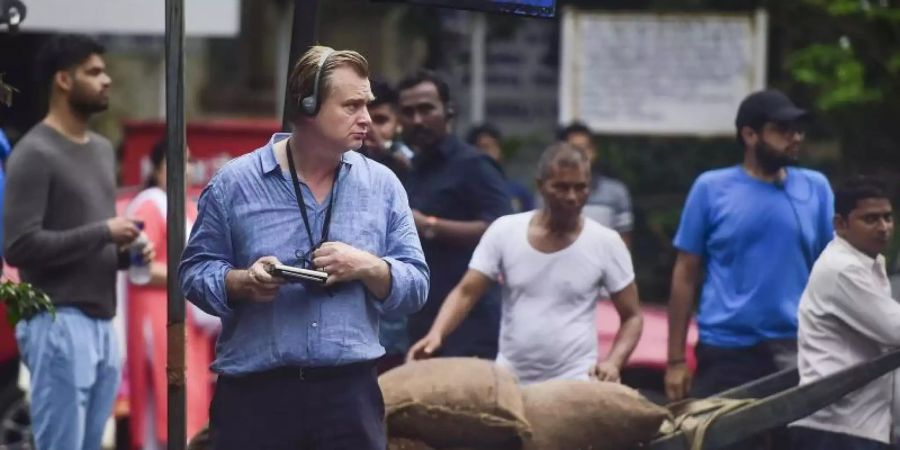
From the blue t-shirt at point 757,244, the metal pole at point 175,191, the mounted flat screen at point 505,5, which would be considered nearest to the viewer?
the mounted flat screen at point 505,5

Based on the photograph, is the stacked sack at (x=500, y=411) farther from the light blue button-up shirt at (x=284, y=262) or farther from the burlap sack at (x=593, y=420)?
the light blue button-up shirt at (x=284, y=262)

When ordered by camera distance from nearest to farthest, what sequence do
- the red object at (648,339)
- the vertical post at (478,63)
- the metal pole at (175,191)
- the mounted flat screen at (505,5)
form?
the mounted flat screen at (505,5), the metal pole at (175,191), the red object at (648,339), the vertical post at (478,63)

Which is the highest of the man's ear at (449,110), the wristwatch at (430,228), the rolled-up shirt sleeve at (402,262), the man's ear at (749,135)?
the man's ear at (449,110)

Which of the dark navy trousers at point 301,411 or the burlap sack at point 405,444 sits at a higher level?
the dark navy trousers at point 301,411

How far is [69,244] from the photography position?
819 centimetres

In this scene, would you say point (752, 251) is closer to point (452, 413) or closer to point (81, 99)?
point (452, 413)

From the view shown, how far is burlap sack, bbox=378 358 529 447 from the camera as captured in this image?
22.7ft

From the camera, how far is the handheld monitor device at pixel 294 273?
5730 millimetres

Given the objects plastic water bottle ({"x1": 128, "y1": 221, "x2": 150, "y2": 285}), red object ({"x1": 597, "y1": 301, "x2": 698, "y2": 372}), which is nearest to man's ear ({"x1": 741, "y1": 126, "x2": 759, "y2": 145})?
red object ({"x1": 597, "y1": 301, "x2": 698, "y2": 372})

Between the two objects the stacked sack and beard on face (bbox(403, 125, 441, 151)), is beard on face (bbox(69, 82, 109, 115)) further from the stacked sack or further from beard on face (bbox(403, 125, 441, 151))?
the stacked sack

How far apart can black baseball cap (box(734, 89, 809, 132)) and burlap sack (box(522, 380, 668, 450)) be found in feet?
6.64

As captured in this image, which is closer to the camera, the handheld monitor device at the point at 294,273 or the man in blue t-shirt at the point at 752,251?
the handheld monitor device at the point at 294,273

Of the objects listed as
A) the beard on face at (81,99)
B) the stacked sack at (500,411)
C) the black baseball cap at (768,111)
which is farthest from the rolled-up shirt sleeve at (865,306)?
the beard on face at (81,99)

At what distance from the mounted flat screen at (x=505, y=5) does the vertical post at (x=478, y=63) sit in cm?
1282
